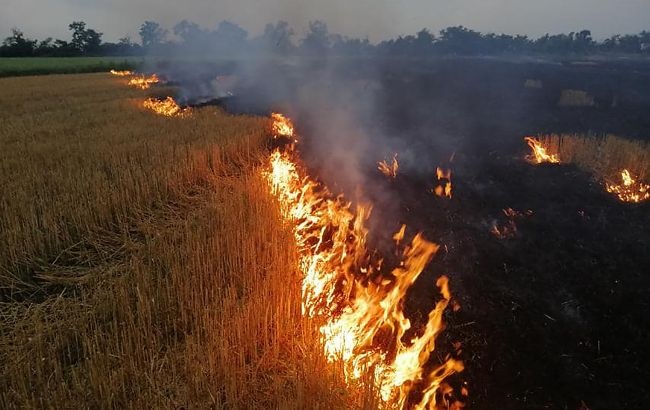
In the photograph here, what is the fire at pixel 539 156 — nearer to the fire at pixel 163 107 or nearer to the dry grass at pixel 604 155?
the dry grass at pixel 604 155

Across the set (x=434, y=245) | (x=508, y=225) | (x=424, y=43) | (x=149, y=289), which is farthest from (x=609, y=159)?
(x=424, y=43)

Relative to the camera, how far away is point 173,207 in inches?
275

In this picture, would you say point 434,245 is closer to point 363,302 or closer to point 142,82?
point 363,302

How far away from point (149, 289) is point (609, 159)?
32.3ft

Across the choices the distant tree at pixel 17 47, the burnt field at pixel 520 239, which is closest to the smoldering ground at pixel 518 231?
the burnt field at pixel 520 239

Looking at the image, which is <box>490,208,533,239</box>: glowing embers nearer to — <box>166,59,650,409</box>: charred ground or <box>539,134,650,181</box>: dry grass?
<box>166,59,650,409</box>: charred ground

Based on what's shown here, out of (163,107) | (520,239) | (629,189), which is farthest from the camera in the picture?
(163,107)

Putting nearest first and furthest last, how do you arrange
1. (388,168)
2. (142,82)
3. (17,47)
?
(388,168), (142,82), (17,47)

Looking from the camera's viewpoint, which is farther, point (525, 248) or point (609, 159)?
point (609, 159)

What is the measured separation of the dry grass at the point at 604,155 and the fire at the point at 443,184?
3.13 m

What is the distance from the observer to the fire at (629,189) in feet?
24.9

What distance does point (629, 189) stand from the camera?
7.79 meters

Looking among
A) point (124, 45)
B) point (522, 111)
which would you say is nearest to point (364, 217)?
point (522, 111)

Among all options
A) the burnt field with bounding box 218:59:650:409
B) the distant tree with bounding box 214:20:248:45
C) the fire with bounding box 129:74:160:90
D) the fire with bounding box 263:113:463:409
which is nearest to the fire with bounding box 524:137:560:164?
the burnt field with bounding box 218:59:650:409
